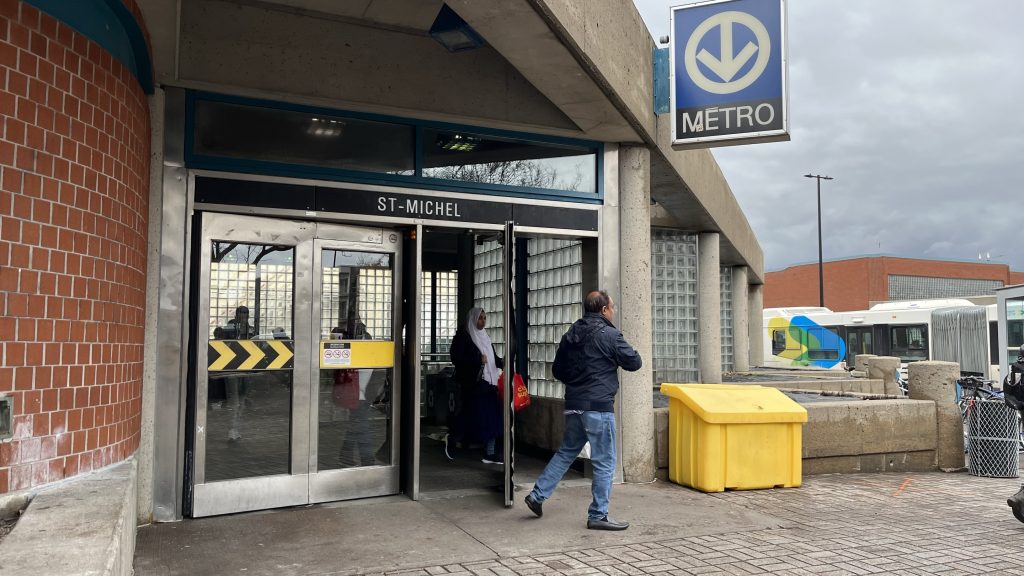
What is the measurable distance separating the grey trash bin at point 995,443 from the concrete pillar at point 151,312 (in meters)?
8.50

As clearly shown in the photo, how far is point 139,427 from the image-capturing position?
18.4ft

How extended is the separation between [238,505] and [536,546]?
2.43 m

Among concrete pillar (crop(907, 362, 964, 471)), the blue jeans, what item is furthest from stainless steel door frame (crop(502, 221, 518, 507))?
concrete pillar (crop(907, 362, 964, 471))

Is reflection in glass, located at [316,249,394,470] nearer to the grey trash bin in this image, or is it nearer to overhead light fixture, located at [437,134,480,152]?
overhead light fixture, located at [437,134,480,152]

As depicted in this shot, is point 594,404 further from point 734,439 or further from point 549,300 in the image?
point 549,300

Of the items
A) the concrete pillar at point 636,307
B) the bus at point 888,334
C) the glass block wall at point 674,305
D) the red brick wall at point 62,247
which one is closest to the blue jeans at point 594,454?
the concrete pillar at point 636,307

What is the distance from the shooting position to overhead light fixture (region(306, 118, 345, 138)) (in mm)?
6488

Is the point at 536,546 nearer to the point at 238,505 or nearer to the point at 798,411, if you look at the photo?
the point at 238,505

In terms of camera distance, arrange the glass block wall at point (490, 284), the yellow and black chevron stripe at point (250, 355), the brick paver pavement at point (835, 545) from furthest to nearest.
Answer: the glass block wall at point (490, 284)
the yellow and black chevron stripe at point (250, 355)
the brick paver pavement at point (835, 545)

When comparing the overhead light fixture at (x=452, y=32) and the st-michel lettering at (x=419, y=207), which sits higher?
the overhead light fixture at (x=452, y=32)

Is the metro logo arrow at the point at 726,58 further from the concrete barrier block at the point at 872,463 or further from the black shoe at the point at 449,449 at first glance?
the black shoe at the point at 449,449

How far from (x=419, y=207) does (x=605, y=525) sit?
310 cm

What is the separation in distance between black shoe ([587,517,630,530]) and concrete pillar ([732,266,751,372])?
617 inches

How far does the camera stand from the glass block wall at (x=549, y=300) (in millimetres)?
8516
